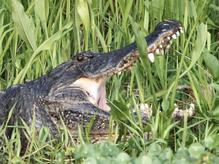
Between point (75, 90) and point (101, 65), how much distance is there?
0.61 feet

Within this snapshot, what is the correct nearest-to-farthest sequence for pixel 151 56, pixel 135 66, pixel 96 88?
pixel 151 56 → pixel 96 88 → pixel 135 66

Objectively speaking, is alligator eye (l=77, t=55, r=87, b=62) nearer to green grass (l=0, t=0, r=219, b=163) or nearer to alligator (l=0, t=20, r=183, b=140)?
alligator (l=0, t=20, r=183, b=140)

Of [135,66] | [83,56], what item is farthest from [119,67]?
[135,66]

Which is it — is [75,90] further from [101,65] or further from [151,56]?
[151,56]

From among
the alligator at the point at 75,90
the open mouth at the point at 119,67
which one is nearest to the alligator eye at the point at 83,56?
the alligator at the point at 75,90

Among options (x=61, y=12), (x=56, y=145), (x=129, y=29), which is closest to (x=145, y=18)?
(x=129, y=29)

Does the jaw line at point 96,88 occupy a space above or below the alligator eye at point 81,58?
below

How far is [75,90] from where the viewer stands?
4.74 m

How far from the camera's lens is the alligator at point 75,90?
467cm

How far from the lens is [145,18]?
5.40m

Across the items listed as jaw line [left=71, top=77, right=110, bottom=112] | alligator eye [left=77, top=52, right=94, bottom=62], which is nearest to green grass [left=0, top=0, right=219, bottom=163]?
jaw line [left=71, top=77, right=110, bottom=112]

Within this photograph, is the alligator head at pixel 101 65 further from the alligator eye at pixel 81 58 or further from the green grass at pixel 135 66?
the green grass at pixel 135 66

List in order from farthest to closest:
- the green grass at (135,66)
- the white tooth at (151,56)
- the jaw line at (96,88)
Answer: the jaw line at (96,88) < the white tooth at (151,56) < the green grass at (135,66)

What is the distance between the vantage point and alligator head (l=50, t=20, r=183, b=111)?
15.4ft
